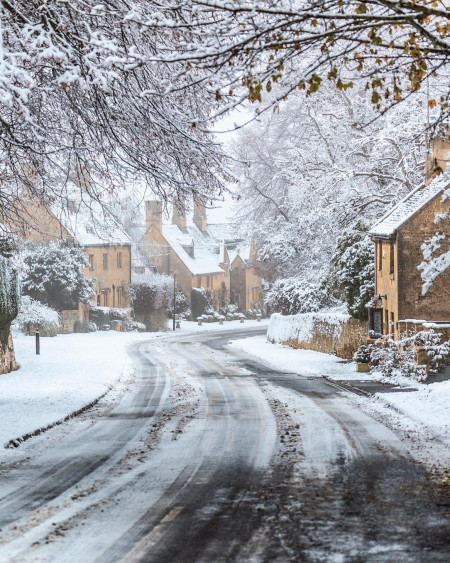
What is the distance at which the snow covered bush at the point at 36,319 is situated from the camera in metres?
54.0

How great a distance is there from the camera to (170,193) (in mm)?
14594

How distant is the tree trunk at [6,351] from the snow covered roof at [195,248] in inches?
2263

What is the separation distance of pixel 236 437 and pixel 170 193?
4453mm

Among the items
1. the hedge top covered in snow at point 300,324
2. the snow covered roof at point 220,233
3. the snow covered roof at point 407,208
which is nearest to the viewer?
the snow covered roof at point 407,208

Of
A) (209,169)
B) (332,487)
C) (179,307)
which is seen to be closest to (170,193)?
(209,169)

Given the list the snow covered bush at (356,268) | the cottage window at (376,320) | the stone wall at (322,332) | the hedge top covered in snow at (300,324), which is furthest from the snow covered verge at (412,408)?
the hedge top covered in snow at (300,324)

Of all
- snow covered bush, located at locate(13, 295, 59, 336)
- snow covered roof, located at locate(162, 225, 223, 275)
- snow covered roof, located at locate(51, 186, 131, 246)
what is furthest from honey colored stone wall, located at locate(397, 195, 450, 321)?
snow covered roof, located at locate(162, 225, 223, 275)

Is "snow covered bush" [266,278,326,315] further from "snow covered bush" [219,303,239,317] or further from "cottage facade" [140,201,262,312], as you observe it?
"snow covered bush" [219,303,239,317]

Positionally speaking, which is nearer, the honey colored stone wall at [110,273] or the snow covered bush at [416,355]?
the snow covered bush at [416,355]

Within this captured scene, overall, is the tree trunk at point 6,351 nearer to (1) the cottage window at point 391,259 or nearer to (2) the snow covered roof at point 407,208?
(2) the snow covered roof at point 407,208

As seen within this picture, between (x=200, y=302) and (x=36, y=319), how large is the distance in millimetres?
32386

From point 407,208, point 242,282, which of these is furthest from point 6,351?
point 242,282

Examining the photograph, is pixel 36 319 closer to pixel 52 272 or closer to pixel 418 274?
pixel 52 272

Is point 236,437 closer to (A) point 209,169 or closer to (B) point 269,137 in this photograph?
(A) point 209,169
